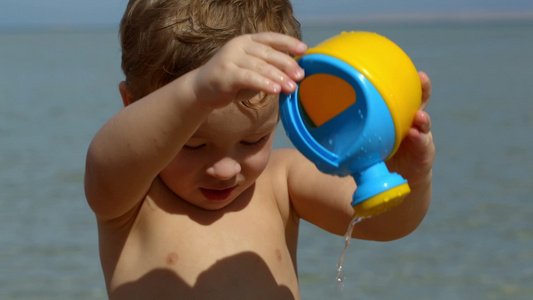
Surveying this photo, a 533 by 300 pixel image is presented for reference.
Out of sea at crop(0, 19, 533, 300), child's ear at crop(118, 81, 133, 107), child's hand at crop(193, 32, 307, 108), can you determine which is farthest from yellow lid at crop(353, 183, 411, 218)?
sea at crop(0, 19, 533, 300)

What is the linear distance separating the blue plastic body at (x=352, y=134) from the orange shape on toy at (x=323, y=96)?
0.02 m

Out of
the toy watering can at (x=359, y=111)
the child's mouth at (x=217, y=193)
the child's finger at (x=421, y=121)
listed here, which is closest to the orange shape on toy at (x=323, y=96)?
the toy watering can at (x=359, y=111)

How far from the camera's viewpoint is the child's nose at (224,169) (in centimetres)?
179

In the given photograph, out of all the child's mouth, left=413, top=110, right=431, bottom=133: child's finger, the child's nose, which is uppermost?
left=413, top=110, right=431, bottom=133: child's finger

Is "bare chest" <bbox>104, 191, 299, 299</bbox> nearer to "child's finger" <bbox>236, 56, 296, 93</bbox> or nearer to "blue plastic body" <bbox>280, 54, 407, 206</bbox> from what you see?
"blue plastic body" <bbox>280, 54, 407, 206</bbox>

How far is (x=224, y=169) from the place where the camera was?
179 cm

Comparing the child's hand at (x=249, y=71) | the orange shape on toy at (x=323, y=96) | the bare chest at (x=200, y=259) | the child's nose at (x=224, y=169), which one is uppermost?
the child's hand at (x=249, y=71)

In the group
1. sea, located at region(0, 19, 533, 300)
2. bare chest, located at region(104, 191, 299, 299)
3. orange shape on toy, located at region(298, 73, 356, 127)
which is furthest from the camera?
sea, located at region(0, 19, 533, 300)

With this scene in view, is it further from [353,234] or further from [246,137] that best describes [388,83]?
[353,234]

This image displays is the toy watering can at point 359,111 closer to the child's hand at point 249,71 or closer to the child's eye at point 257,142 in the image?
the child's hand at point 249,71

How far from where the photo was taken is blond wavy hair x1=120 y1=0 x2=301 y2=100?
179 cm

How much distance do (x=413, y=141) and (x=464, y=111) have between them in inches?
254

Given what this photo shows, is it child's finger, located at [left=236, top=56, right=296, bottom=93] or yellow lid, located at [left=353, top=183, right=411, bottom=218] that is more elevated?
child's finger, located at [left=236, top=56, right=296, bottom=93]

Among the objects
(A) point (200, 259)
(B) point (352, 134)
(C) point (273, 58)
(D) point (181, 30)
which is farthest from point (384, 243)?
(C) point (273, 58)
